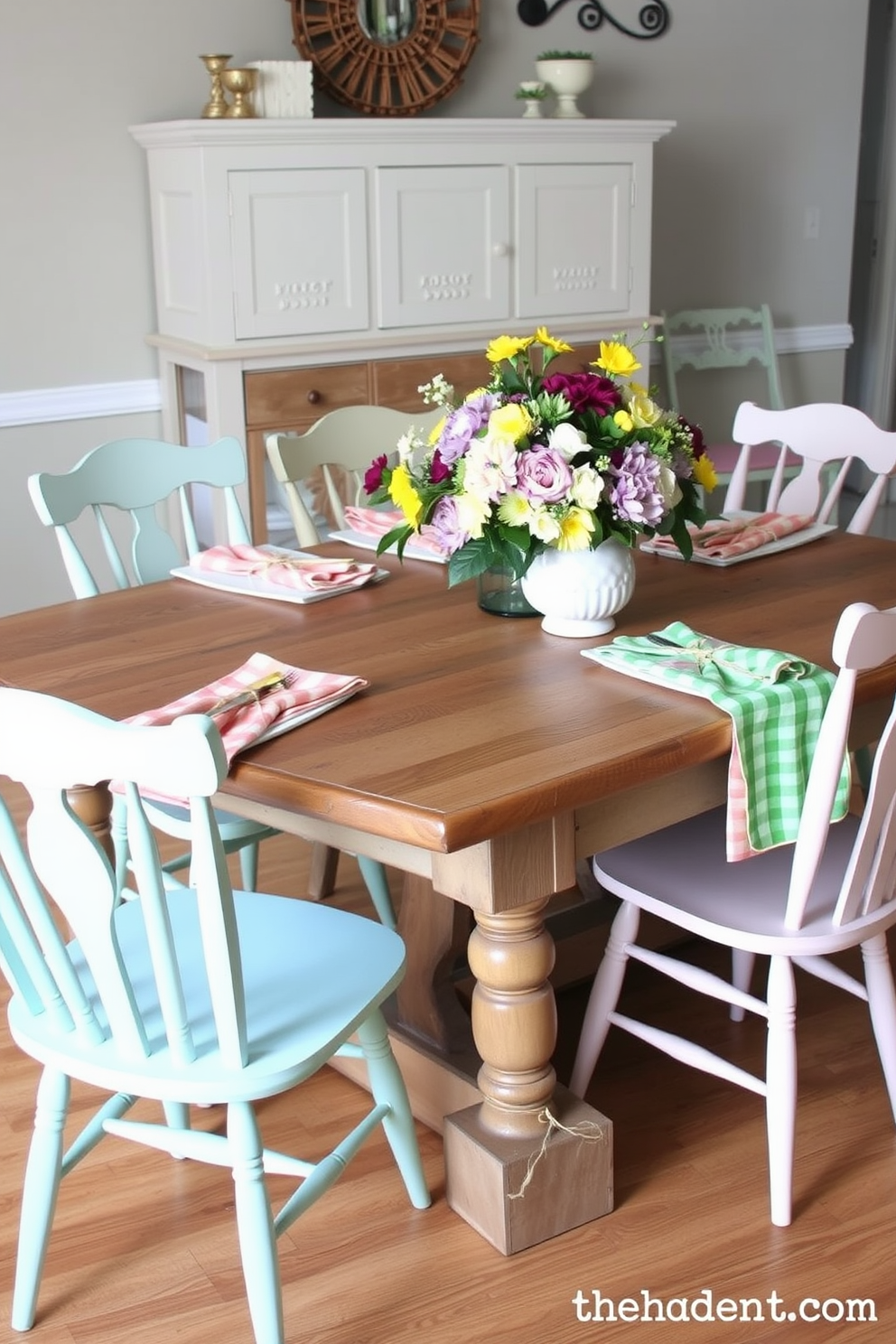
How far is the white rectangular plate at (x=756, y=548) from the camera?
245 cm

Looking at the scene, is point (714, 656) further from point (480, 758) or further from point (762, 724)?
point (480, 758)

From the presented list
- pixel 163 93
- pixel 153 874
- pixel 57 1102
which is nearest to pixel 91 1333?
pixel 57 1102

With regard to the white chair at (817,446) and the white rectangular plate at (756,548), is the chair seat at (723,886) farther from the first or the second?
the white chair at (817,446)

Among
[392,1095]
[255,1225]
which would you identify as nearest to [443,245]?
[392,1095]

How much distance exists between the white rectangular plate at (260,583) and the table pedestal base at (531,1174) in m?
0.81

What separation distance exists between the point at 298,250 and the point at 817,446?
4.76 feet

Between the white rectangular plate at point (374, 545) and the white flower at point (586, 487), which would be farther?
the white rectangular plate at point (374, 545)

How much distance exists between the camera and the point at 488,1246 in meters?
1.92

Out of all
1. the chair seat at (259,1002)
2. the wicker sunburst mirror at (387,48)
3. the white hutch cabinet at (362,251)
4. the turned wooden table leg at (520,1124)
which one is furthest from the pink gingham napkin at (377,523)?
the wicker sunburst mirror at (387,48)

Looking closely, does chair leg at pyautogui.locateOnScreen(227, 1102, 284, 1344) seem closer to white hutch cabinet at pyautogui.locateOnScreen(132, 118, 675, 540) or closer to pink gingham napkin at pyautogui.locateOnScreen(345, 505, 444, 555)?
pink gingham napkin at pyautogui.locateOnScreen(345, 505, 444, 555)

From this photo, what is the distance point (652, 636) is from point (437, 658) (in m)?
0.29

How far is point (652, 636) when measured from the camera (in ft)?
6.59

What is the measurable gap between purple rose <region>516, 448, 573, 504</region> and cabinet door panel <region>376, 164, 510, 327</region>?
2.04 meters

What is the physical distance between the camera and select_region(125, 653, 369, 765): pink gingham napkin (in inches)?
68.6
